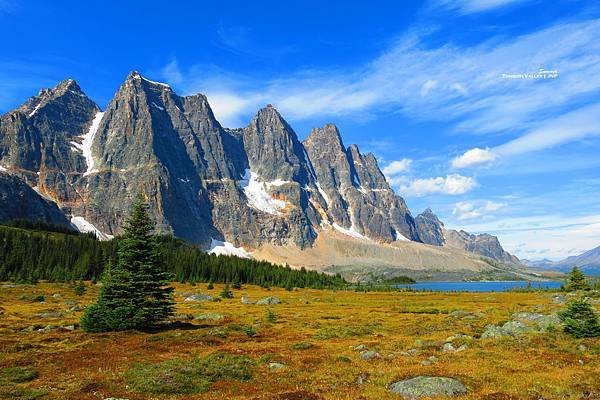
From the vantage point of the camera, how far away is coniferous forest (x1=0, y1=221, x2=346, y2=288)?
132 meters

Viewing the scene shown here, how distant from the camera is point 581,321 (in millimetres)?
32844

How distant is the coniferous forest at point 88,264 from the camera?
132375 millimetres

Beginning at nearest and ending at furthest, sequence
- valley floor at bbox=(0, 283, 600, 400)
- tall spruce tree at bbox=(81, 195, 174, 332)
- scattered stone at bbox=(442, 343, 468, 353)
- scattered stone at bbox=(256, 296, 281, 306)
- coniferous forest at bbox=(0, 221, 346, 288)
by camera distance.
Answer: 1. valley floor at bbox=(0, 283, 600, 400)
2. scattered stone at bbox=(442, 343, 468, 353)
3. tall spruce tree at bbox=(81, 195, 174, 332)
4. scattered stone at bbox=(256, 296, 281, 306)
5. coniferous forest at bbox=(0, 221, 346, 288)

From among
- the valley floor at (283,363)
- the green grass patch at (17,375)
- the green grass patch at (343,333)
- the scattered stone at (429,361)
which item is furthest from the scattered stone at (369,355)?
the green grass patch at (17,375)

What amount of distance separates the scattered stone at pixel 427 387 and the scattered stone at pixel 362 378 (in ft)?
6.38

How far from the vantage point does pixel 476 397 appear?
18891 mm

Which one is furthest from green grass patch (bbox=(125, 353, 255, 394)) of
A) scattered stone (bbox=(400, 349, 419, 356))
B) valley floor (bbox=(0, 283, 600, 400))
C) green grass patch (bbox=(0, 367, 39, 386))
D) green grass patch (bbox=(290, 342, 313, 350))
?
scattered stone (bbox=(400, 349, 419, 356))

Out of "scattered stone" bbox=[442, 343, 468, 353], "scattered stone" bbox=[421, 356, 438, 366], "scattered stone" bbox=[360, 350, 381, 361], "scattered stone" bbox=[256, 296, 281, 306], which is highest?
"scattered stone" bbox=[442, 343, 468, 353]

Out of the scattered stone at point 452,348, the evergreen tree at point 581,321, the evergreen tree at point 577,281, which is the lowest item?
the scattered stone at point 452,348

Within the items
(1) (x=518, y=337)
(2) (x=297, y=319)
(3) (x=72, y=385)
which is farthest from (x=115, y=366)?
(2) (x=297, y=319)

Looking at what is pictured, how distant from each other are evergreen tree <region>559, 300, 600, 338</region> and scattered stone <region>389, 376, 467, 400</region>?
17417 mm

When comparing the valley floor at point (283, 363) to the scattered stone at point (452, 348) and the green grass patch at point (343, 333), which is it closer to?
the green grass patch at point (343, 333)

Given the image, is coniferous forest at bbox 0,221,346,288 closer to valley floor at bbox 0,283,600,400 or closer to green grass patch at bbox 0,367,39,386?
valley floor at bbox 0,283,600,400

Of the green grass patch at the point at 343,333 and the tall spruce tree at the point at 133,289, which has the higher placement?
the tall spruce tree at the point at 133,289
